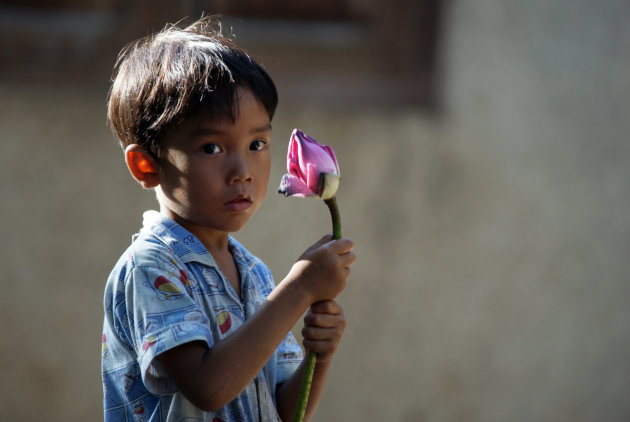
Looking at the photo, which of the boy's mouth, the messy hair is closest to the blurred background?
the messy hair

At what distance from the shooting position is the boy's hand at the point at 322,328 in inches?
54.2

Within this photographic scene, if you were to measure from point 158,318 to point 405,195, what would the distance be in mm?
2487

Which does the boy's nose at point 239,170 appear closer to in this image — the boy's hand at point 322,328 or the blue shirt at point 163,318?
the blue shirt at point 163,318

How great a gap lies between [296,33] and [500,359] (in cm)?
190

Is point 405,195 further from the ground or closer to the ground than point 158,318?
further from the ground

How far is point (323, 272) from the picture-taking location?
1332mm

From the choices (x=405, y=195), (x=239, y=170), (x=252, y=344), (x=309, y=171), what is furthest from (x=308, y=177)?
(x=405, y=195)

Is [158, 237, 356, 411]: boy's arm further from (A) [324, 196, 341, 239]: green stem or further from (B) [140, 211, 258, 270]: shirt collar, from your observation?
(B) [140, 211, 258, 270]: shirt collar

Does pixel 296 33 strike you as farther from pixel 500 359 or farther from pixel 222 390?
pixel 222 390

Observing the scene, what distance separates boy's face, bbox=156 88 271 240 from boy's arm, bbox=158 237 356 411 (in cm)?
17

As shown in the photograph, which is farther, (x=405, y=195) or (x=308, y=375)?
(x=405, y=195)

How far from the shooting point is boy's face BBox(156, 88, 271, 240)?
1.37 m

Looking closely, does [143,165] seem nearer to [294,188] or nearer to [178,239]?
[178,239]

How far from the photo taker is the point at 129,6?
3.56 m
